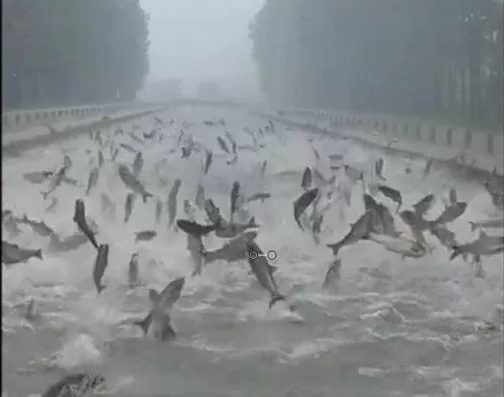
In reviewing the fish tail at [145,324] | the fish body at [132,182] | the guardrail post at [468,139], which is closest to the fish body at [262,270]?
the fish tail at [145,324]

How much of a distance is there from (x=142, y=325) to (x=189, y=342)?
14 cm

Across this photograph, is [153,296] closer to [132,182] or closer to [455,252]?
[132,182]

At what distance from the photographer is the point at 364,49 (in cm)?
465

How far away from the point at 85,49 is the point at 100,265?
142 cm

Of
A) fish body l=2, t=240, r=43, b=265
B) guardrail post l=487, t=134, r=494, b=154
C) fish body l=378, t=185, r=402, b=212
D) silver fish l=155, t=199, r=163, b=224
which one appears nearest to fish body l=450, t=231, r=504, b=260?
fish body l=378, t=185, r=402, b=212

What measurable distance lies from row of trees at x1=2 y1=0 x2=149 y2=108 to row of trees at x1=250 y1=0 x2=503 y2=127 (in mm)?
450

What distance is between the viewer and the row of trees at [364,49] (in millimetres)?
3705

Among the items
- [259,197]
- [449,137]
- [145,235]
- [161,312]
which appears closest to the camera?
[161,312]

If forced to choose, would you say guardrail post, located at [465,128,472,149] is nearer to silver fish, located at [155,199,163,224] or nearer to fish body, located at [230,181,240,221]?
fish body, located at [230,181,240,221]

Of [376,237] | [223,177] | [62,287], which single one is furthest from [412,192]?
[62,287]

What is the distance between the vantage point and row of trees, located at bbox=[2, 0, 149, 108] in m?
2.73

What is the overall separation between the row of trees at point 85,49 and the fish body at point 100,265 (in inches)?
17.3

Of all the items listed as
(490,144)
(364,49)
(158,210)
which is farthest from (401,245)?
(364,49)

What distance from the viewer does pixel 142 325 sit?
2.27m
